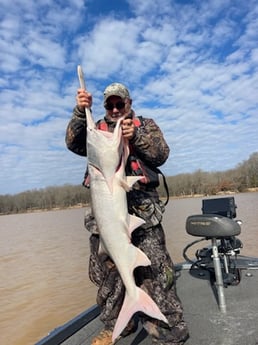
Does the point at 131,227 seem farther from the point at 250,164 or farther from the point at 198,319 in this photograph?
the point at 250,164

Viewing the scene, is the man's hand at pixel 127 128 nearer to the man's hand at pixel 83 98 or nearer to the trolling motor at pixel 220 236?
the man's hand at pixel 83 98

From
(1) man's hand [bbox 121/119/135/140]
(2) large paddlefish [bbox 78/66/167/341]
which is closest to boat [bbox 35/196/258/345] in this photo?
(2) large paddlefish [bbox 78/66/167/341]

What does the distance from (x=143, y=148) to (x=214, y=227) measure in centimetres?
122

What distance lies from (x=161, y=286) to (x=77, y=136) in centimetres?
136

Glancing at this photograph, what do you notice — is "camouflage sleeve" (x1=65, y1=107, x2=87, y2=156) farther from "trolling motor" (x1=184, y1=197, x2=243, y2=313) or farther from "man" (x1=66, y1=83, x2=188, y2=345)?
"trolling motor" (x1=184, y1=197, x2=243, y2=313)

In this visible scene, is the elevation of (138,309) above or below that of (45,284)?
above

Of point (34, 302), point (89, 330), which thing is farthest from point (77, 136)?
point (34, 302)

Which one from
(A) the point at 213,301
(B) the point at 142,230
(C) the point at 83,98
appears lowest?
(A) the point at 213,301

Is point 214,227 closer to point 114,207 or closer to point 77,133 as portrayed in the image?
point 114,207

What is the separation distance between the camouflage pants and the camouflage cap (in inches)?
42.2

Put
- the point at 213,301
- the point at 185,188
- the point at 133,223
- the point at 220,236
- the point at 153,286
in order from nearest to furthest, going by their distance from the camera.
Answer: the point at 133,223
the point at 153,286
the point at 220,236
the point at 213,301
the point at 185,188

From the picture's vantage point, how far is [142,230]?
2.98 m

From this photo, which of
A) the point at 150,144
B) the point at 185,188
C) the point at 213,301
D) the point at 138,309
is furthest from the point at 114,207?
the point at 185,188

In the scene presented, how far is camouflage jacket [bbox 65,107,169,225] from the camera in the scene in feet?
9.37
